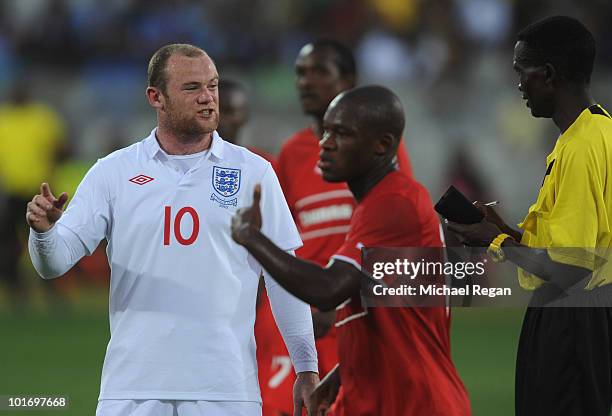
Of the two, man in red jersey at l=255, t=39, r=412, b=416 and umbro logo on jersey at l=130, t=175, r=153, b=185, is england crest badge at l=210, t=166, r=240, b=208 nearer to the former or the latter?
umbro logo on jersey at l=130, t=175, r=153, b=185

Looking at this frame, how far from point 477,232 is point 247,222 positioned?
1078 mm

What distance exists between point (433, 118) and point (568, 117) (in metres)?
13.2

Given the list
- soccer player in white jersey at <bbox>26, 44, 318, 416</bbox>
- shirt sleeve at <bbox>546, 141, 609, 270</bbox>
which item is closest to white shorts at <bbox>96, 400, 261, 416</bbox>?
soccer player in white jersey at <bbox>26, 44, 318, 416</bbox>

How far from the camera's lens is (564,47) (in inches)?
203

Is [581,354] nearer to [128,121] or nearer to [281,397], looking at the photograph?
[281,397]

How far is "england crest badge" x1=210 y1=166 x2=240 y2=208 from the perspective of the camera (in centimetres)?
515

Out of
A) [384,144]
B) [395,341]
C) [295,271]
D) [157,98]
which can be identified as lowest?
[395,341]

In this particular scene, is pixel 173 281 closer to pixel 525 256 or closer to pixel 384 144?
pixel 384 144

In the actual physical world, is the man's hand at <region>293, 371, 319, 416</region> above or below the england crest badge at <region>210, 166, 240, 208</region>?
below

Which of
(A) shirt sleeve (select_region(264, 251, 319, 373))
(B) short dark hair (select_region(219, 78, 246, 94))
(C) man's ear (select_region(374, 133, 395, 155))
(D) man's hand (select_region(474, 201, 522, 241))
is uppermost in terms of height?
(B) short dark hair (select_region(219, 78, 246, 94))

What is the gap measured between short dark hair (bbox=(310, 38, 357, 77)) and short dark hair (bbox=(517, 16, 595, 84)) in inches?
114

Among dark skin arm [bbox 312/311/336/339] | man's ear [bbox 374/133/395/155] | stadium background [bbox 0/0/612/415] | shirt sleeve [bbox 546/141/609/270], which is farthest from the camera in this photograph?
stadium background [bbox 0/0/612/415]

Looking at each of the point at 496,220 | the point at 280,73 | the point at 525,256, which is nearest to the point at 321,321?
the point at 496,220

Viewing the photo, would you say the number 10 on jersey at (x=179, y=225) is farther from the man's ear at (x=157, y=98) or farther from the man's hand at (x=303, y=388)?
the man's hand at (x=303, y=388)
